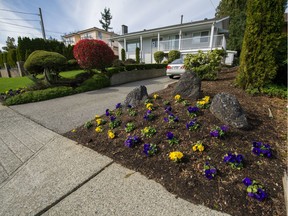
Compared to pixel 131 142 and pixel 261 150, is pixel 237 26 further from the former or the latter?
pixel 131 142

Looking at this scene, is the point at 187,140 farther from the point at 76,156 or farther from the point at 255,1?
the point at 255,1

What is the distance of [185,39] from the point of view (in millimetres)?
16250

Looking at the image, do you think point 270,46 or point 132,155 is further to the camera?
point 270,46

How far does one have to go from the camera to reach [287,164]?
2127mm

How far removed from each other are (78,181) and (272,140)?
3335 millimetres

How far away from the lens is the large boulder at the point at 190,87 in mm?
3835

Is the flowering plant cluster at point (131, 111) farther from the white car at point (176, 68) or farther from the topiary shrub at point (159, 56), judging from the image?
the topiary shrub at point (159, 56)

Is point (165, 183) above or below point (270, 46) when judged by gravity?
below

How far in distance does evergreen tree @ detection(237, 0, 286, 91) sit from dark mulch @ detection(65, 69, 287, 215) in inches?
56.3

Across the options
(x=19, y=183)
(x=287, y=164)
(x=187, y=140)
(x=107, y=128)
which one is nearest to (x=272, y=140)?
(x=287, y=164)

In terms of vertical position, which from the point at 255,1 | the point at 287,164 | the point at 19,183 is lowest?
the point at 19,183

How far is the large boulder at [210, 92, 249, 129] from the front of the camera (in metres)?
2.72

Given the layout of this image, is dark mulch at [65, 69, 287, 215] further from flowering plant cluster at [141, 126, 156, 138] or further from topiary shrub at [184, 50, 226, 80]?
topiary shrub at [184, 50, 226, 80]

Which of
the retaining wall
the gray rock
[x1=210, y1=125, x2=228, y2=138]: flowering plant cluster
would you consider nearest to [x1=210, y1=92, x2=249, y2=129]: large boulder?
[x1=210, y1=125, x2=228, y2=138]: flowering plant cluster
